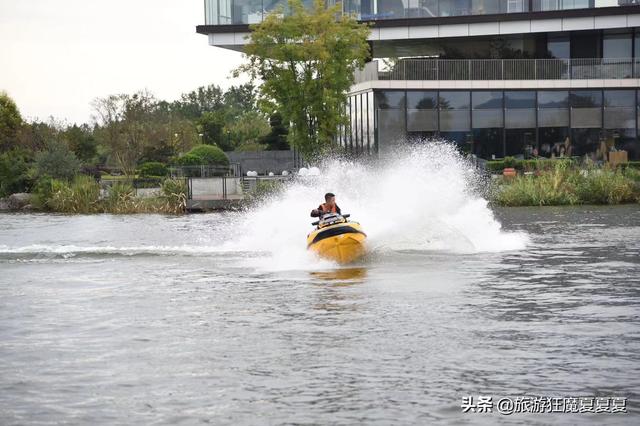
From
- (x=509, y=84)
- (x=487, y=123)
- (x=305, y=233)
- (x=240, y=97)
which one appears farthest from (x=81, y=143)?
(x=240, y=97)

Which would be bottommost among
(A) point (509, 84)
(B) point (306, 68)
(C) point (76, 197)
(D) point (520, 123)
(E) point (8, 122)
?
(C) point (76, 197)

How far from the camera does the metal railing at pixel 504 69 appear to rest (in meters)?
55.3

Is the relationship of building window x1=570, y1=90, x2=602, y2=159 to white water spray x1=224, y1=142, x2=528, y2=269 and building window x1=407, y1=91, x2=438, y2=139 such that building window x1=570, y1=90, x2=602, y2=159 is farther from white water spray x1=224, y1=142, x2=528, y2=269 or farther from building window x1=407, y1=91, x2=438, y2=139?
white water spray x1=224, y1=142, x2=528, y2=269

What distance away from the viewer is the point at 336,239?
2367 centimetres

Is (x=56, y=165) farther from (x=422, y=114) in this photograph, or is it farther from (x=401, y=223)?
(x=401, y=223)

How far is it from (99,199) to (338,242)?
26769mm

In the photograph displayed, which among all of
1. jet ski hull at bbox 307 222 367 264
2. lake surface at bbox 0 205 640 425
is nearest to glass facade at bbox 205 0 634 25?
lake surface at bbox 0 205 640 425

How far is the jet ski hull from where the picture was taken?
23656 mm

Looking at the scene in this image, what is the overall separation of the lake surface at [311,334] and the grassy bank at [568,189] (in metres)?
17.4

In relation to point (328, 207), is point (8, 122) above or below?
above

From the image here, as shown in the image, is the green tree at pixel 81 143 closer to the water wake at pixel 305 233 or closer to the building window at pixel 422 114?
the building window at pixel 422 114

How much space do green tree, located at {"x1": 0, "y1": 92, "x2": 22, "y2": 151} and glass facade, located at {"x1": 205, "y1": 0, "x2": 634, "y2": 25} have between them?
2213cm

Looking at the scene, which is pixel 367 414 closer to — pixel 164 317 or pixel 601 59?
pixel 164 317

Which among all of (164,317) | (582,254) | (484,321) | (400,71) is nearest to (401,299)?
(484,321)
